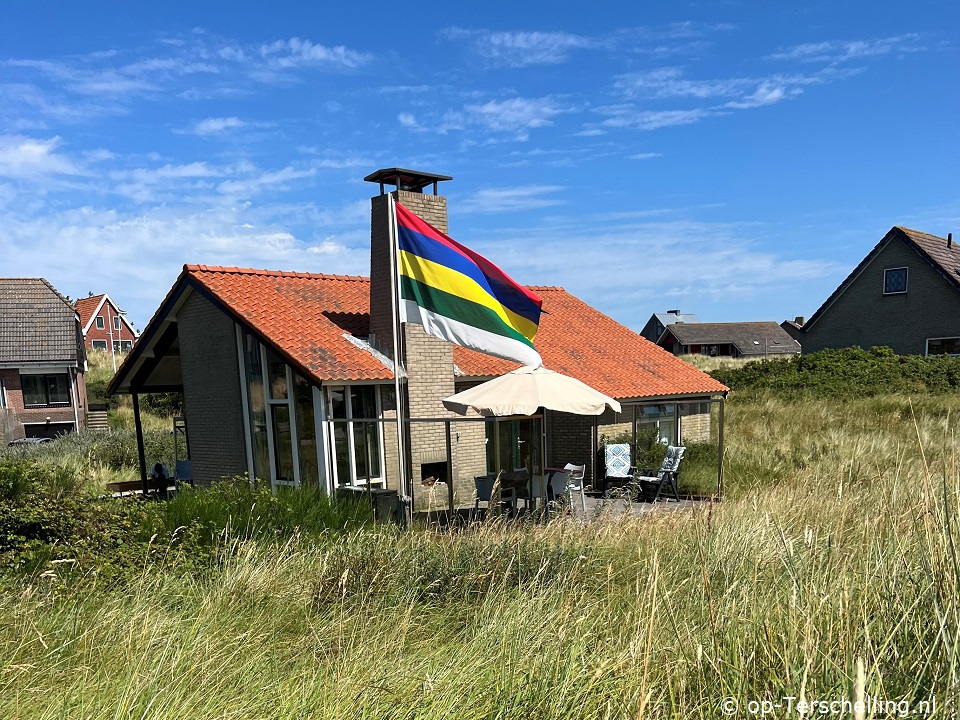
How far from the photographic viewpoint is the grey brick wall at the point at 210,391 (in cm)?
1365

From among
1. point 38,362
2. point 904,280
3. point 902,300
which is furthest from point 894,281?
point 38,362

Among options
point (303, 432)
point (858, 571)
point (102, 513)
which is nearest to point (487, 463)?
point (303, 432)

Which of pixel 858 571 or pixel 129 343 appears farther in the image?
pixel 129 343

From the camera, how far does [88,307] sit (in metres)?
60.8

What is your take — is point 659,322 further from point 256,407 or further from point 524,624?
point 524,624

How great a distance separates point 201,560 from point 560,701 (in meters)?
3.96

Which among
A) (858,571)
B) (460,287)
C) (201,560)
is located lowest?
(201,560)

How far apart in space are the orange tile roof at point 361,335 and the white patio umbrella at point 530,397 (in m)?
3.13

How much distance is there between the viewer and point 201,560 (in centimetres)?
591

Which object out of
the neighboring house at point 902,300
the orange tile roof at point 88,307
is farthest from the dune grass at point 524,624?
the orange tile roof at point 88,307

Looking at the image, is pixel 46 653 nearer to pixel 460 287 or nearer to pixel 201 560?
pixel 201 560

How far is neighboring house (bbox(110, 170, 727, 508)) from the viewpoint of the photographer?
40.5 ft

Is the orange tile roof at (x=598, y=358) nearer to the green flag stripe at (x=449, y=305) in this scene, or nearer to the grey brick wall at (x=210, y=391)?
the green flag stripe at (x=449, y=305)

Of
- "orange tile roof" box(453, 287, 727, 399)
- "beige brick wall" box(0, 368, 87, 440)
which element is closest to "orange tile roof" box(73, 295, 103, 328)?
"beige brick wall" box(0, 368, 87, 440)
